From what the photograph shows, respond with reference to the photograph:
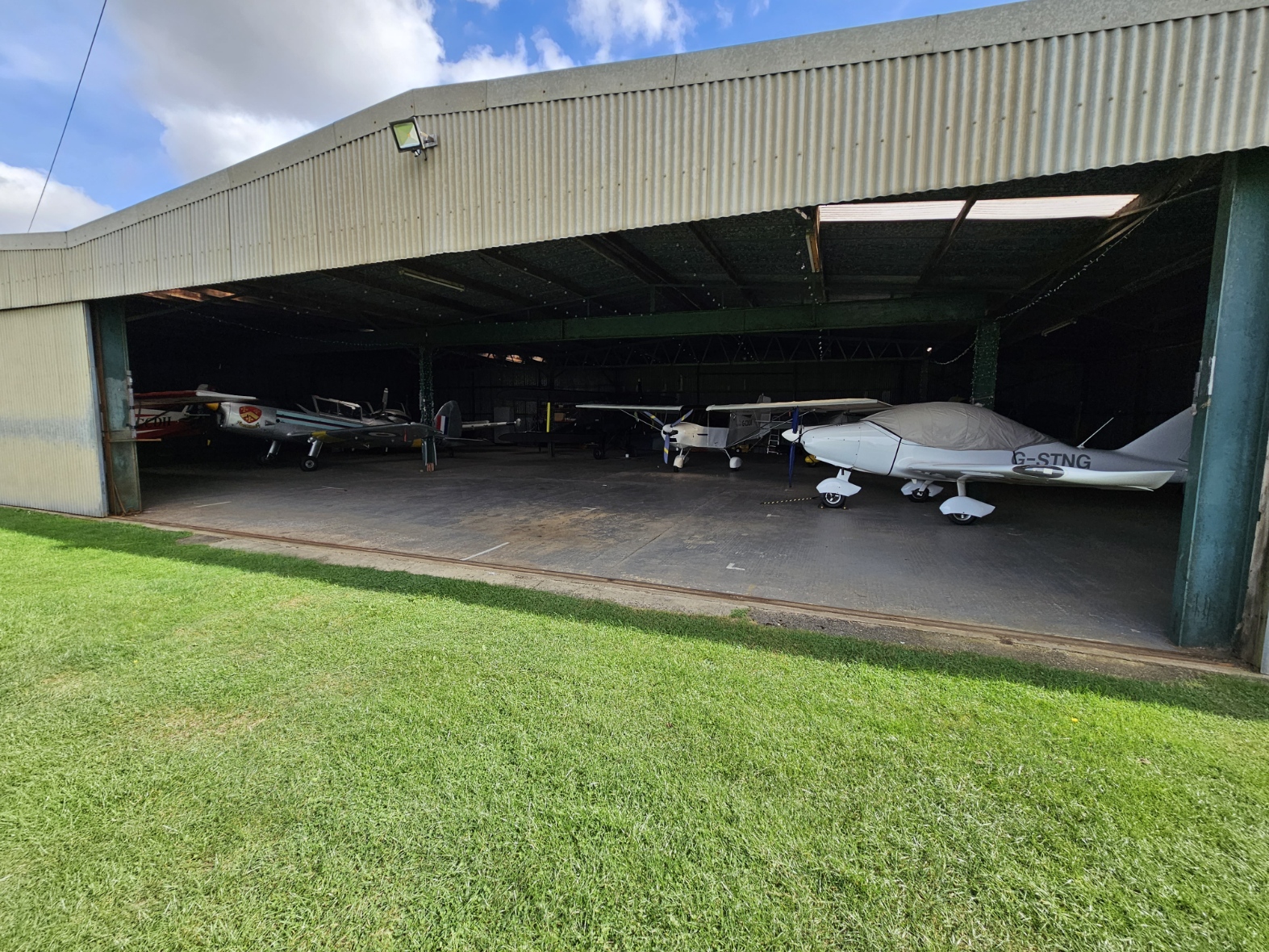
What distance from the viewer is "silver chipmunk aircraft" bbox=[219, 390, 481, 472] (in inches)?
575

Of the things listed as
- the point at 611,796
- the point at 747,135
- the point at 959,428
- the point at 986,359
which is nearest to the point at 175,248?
the point at 747,135

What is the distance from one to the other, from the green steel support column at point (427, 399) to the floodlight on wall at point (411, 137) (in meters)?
10.2

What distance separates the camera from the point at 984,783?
90.3 inches

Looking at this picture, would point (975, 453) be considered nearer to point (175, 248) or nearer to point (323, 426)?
point (175, 248)

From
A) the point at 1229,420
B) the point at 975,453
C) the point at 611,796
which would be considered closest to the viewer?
the point at 611,796

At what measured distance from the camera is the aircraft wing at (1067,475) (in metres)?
7.05

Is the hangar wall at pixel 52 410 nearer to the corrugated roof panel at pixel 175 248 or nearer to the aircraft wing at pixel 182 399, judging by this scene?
the corrugated roof panel at pixel 175 248

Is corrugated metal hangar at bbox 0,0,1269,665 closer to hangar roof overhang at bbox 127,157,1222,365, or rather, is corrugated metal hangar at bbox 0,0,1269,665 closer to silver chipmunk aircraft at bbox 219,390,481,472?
hangar roof overhang at bbox 127,157,1222,365

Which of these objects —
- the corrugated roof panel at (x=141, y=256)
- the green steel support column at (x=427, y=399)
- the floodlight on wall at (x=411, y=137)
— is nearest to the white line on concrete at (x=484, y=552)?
the floodlight on wall at (x=411, y=137)

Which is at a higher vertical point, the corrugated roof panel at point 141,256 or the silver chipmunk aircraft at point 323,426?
the corrugated roof panel at point 141,256

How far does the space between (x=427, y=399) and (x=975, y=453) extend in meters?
14.2

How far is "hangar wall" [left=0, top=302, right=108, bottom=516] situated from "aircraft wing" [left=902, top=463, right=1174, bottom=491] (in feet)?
44.5

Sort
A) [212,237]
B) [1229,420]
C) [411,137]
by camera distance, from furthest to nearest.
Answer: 1. [212,237]
2. [411,137]
3. [1229,420]

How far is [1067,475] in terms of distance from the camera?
7.25 metres
